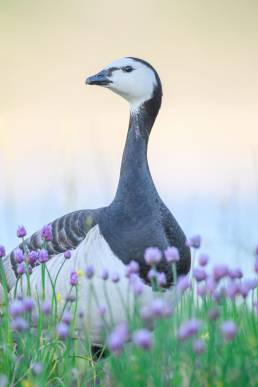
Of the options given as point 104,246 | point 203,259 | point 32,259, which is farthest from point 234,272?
point 104,246

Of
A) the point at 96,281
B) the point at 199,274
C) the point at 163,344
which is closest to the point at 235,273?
the point at 199,274

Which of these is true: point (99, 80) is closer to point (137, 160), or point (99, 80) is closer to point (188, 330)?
point (137, 160)

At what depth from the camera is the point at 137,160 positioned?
22.4ft

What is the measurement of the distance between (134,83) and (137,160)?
2.52 ft

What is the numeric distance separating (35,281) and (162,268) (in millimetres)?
1062

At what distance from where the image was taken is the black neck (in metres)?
6.61

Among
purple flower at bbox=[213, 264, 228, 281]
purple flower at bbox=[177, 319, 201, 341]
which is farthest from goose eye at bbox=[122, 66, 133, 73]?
purple flower at bbox=[177, 319, 201, 341]

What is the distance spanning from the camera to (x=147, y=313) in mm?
3525

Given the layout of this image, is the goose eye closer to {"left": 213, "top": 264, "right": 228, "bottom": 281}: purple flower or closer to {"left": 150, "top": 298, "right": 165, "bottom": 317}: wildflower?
{"left": 213, "top": 264, "right": 228, "bottom": 281}: purple flower

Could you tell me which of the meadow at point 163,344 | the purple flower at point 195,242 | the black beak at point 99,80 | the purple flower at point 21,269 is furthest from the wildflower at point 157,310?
the black beak at point 99,80

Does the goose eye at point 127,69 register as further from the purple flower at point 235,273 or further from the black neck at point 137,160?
the purple flower at point 235,273

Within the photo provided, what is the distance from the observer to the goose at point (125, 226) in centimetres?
618

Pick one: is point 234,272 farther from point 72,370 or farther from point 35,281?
point 35,281

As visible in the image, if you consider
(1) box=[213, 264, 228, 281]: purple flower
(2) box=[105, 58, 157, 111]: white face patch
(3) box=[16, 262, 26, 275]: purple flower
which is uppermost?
(2) box=[105, 58, 157, 111]: white face patch
